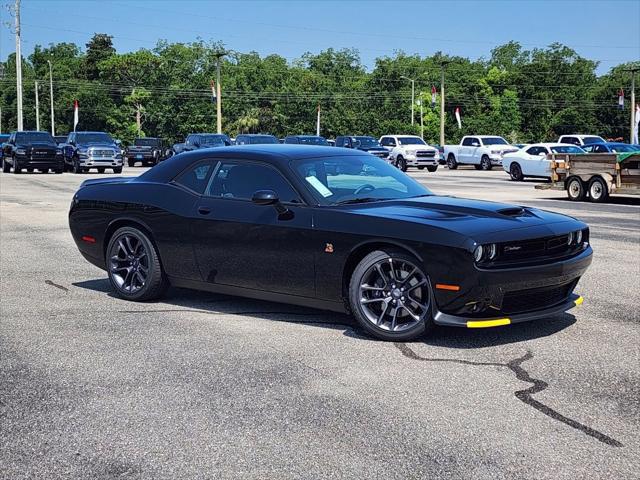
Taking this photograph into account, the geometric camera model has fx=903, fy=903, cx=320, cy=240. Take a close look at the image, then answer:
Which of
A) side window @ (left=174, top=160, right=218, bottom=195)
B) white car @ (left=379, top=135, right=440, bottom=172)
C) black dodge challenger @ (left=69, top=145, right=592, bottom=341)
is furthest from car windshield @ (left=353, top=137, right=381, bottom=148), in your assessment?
side window @ (left=174, top=160, right=218, bottom=195)

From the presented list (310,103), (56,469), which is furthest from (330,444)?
(310,103)

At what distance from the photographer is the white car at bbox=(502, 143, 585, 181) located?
35312 mm

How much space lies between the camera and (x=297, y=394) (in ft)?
17.0

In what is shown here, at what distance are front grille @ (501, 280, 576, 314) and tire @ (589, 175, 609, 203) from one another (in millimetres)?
16893

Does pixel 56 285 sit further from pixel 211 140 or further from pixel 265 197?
pixel 211 140

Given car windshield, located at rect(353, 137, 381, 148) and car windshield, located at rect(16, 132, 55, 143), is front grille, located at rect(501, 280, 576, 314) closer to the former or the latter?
car windshield, located at rect(16, 132, 55, 143)

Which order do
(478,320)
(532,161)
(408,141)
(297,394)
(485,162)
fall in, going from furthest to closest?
(485,162)
(408,141)
(532,161)
(478,320)
(297,394)

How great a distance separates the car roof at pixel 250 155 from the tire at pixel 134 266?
22.4 inches

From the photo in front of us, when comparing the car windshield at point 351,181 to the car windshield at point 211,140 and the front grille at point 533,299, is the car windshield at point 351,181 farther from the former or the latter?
the car windshield at point 211,140

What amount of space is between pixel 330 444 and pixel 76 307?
4.34 metres

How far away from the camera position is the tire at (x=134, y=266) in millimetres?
8055

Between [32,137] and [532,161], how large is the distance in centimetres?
2213

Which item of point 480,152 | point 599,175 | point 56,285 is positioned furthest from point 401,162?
point 56,285

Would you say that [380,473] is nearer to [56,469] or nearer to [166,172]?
[56,469]
